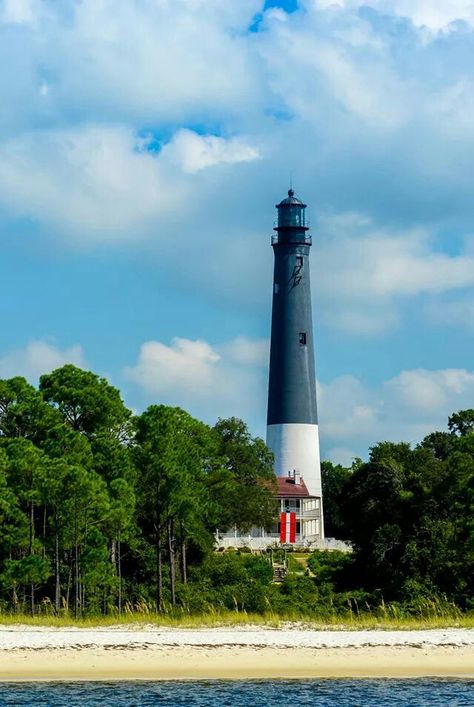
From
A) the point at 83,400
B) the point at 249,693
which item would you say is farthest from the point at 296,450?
the point at 249,693

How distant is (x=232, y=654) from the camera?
133 feet

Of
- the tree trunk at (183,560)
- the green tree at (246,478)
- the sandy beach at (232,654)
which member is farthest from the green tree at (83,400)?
the green tree at (246,478)

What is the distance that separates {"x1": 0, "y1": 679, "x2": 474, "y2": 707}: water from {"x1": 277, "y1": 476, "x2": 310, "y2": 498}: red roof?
2995 inches

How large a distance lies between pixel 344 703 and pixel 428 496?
116 ft

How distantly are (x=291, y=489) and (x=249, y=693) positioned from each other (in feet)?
260

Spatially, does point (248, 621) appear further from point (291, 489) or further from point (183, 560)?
point (291, 489)

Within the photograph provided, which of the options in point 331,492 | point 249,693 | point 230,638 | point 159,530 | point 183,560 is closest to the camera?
point 249,693

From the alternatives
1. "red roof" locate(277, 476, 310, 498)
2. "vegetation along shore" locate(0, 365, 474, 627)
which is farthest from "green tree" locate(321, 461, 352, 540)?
"vegetation along shore" locate(0, 365, 474, 627)

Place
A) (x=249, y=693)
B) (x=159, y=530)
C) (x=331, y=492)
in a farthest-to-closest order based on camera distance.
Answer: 1. (x=331, y=492)
2. (x=159, y=530)
3. (x=249, y=693)

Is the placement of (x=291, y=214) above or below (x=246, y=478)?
above

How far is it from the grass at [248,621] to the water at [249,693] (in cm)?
1019

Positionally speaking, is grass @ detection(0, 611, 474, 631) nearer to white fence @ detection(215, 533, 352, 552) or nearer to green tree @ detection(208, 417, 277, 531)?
green tree @ detection(208, 417, 277, 531)

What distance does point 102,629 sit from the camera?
1863 inches

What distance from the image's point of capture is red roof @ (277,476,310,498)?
113375 mm
